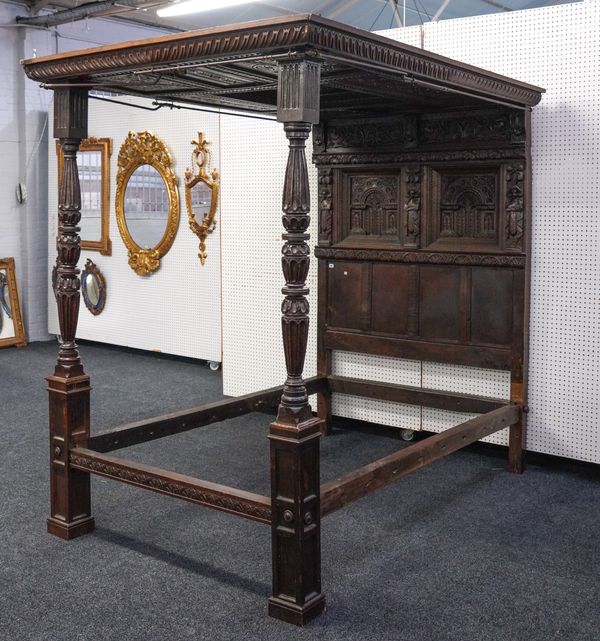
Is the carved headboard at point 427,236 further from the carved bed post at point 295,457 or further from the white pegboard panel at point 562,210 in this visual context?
the carved bed post at point 295,457

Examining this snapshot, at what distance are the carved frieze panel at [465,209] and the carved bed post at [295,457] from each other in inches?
88.0

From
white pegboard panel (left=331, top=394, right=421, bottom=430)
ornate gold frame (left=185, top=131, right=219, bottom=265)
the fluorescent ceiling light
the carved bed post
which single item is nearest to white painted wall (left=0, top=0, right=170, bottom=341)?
the fluorescent ceiling light

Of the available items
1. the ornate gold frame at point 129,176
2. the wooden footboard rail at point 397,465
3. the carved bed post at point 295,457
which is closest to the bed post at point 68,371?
the carved bed post at point 295,457

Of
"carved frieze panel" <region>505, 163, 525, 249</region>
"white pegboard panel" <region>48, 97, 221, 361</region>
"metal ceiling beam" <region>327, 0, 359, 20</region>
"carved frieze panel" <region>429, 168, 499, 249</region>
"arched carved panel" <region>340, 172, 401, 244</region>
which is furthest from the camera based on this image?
"metal ceiling beam" <region>327, 0, 359, 20</region>

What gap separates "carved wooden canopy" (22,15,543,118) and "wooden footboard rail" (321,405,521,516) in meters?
1.76

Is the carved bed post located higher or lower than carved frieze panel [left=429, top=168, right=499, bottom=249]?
lower

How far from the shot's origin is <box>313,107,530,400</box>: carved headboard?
5.40 metres

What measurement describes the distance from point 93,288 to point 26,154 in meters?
1.91

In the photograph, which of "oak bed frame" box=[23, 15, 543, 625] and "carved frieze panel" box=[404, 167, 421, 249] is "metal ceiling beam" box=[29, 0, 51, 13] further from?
"carved frieze panel" box=[404, 167, 421, 249]

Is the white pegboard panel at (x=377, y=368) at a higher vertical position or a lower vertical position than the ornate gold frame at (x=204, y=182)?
lower

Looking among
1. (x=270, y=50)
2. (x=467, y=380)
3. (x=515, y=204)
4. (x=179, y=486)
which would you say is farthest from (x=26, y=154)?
(x=270, y=50)

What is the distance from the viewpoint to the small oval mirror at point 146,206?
29.4 ft

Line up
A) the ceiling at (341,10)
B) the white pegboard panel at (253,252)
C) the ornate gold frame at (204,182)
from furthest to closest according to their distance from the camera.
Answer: the ceiling at (341,10), the ornate gold frame at (204,182), the white pegboard panel at (253,252)

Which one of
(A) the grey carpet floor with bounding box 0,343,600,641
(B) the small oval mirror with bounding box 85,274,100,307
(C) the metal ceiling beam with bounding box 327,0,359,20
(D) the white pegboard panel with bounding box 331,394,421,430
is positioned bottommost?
(A) the grey carpet floor with bounding box 0,343,600,641
